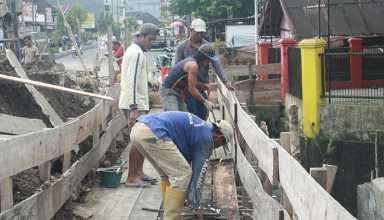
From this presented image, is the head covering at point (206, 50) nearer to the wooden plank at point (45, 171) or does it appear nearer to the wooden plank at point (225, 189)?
the wooden plank at point (225, 189)

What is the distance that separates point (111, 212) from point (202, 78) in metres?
2.30

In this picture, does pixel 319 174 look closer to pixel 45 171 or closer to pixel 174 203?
pixel 174 203

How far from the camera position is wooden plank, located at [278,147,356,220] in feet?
9.26

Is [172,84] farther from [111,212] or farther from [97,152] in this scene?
[111,212]

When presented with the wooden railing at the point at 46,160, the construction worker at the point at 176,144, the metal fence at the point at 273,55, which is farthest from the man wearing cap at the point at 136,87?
the metal fence at the point at 273,55

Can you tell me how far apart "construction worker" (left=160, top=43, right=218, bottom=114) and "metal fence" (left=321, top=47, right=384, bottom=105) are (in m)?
5.37

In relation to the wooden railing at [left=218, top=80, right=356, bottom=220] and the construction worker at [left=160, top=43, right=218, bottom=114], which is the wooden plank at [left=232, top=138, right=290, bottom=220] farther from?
the construction worker at [left=160, top=43, right=218, bottom=114]

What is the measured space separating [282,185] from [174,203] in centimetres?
113

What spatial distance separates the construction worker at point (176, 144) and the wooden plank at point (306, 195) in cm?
93

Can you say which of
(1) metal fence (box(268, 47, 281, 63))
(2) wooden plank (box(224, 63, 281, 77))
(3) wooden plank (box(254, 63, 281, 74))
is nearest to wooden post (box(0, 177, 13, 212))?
(2) wooden plank (box(224, 63, 281, 77))

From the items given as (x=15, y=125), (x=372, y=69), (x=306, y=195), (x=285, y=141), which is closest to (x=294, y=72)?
(x=372, y=69)

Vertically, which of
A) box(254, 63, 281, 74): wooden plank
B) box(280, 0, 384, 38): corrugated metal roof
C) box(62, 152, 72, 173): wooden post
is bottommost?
box(62, 152, 72, 173): wooden post

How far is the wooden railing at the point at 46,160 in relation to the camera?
4.52 m

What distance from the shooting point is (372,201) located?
6352mm
